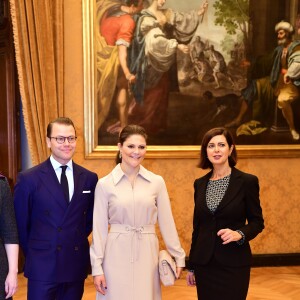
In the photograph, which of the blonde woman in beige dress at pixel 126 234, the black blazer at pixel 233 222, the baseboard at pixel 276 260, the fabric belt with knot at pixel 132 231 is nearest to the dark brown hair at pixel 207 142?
the black blazer at pixel 233 222

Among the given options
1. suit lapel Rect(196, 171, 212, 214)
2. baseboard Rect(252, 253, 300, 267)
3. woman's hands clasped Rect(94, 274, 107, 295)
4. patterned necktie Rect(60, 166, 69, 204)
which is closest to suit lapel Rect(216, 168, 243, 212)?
suit lapel Rect(196, 171, 212, 214)

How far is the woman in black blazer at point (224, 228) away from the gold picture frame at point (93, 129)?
3.17m

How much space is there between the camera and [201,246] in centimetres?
352

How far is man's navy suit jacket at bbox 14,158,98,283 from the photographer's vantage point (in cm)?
334

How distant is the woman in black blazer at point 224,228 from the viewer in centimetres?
344

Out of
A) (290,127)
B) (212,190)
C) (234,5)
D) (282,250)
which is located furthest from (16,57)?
(282,250)

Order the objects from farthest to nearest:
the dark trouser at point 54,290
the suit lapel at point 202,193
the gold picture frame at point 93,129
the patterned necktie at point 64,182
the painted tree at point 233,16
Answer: the painted tree at point 233,16, the gold picture frame at point 93,129, the suit lapel at point 202,193, the patterned necktie at point 64,182, the dark trouser at point 54,290

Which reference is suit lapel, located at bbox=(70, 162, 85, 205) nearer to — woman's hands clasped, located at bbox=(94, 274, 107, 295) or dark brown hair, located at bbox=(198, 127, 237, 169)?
woman's hands clasped, located at bbox=(94, 274, 107, 295)

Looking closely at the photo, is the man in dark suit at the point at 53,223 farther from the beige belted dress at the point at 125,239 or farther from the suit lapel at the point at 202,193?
the suit lapel at the point at 202,193

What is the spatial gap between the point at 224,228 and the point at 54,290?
48.5 inches

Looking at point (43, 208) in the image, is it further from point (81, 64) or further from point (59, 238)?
point (81, 64)

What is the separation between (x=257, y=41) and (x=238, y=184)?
3942mm

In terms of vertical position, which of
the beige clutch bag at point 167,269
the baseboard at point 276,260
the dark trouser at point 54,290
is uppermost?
the beige clutch bag at point 167,269

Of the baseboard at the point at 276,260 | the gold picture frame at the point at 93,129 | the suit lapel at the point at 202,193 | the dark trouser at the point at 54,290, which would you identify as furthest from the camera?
the baseboard at the point at 276,260
